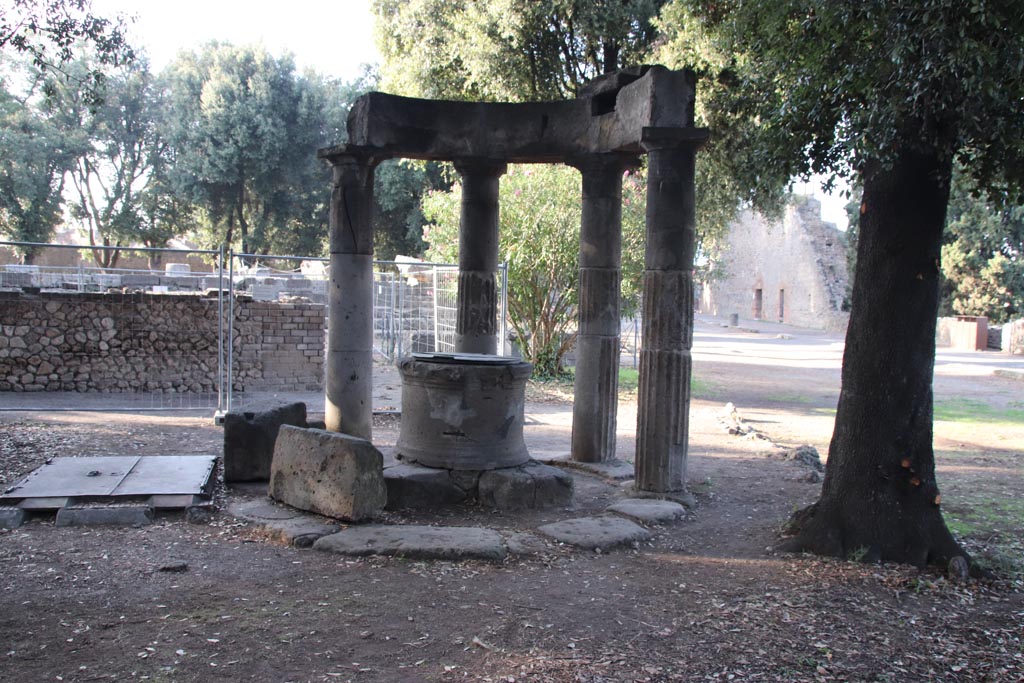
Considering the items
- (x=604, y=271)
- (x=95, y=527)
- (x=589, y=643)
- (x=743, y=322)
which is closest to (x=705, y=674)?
(x=589, y=643)

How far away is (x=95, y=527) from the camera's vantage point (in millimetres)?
5914

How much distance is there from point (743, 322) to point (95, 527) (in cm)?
4164

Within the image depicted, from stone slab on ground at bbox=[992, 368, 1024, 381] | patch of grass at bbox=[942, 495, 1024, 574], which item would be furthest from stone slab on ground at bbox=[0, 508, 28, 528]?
stone slab on ground at bbox=[992, 368, 1024, 381]

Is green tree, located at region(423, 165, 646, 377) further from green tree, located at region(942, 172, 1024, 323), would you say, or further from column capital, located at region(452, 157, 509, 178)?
green tree, located at region(942, 172, 1024, 323)

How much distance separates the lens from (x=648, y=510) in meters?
6.62

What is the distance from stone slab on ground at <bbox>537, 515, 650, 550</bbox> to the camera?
232 inches

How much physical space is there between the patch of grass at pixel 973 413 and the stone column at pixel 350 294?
34.7 ft

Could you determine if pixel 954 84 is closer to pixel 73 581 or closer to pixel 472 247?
pixel 472 247

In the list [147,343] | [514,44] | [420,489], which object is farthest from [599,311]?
[147,343]

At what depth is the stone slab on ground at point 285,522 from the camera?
5758 mm

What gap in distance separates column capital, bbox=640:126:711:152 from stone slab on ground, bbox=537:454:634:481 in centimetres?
319

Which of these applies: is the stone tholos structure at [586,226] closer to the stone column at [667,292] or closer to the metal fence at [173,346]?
the stone column at [667,292]

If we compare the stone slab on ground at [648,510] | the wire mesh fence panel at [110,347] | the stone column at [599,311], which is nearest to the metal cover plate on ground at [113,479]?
the stone slab on ground at [648,510]

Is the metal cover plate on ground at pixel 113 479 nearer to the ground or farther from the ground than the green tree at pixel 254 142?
nearer to the ground
